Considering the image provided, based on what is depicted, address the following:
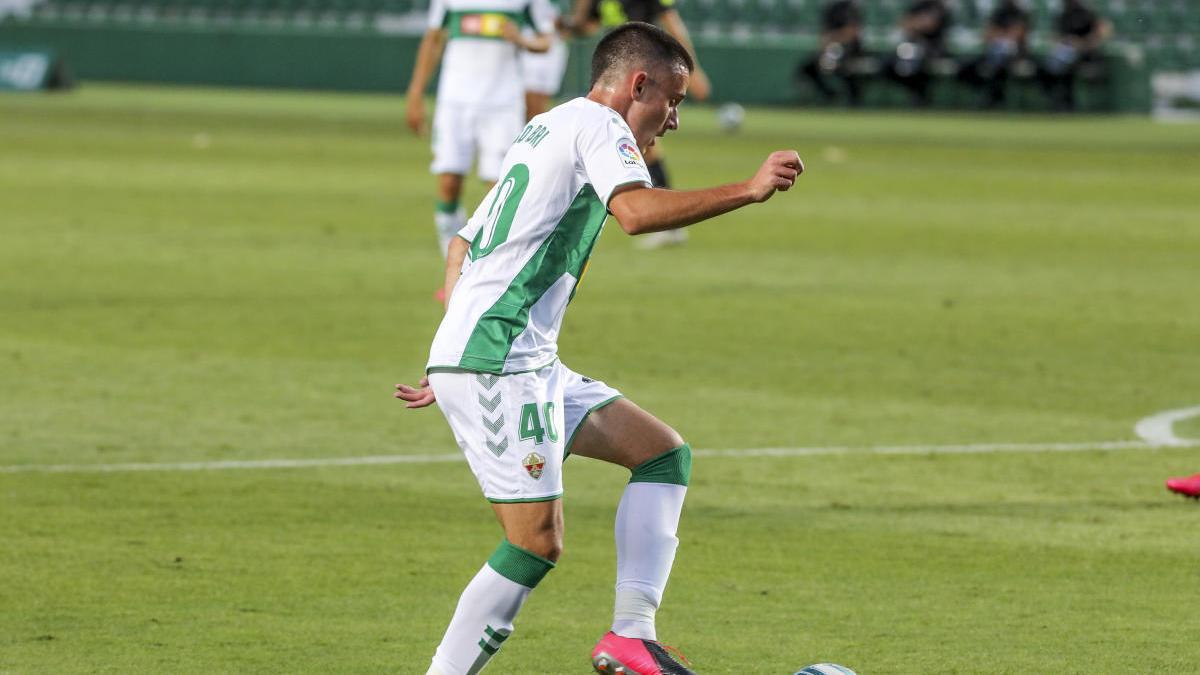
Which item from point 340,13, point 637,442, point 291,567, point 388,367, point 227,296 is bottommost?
point 340,13

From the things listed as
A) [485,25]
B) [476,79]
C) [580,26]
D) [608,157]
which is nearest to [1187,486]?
[608,157]

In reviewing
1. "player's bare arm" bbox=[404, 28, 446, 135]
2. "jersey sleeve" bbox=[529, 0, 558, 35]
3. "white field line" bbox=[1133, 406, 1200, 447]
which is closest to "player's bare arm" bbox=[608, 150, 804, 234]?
"white field line" bbox=[1133, 406, 1200, 447]

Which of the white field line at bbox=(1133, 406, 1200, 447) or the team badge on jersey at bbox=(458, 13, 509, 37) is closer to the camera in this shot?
the white field line at bbox=(1133, 406, 1200, 447)

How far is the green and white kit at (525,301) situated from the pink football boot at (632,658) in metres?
0.44

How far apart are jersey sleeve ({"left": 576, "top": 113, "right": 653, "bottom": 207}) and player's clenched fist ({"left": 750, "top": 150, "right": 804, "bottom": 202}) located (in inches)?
9.4

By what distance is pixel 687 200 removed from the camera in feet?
14.4

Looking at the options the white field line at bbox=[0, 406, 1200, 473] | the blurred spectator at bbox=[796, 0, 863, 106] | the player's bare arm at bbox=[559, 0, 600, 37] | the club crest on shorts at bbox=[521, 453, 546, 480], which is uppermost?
the club crest on shorts at bbox=[521, 453, 546, 480]

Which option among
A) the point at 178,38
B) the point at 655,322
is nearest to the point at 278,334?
the point at 655,322

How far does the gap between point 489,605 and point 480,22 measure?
382 inches

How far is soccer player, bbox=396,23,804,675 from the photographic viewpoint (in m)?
4.52

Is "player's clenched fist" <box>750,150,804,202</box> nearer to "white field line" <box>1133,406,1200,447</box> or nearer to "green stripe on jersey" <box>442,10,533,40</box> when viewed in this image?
"white field line" <box>1133,406,1200,447</box>

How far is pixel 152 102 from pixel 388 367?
2554 cm

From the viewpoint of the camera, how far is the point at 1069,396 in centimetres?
975

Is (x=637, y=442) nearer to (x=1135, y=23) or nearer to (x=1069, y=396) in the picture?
(x=1069, y=396)
